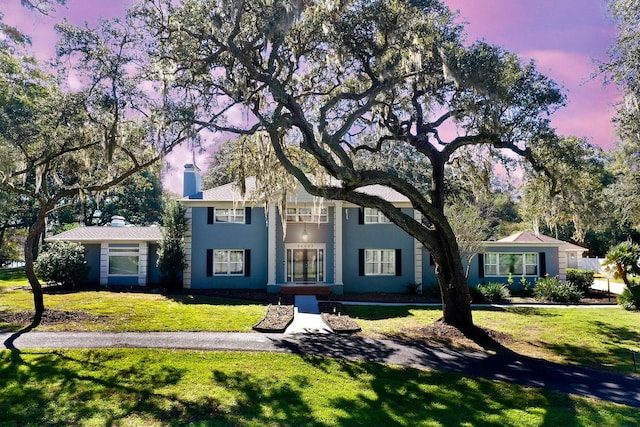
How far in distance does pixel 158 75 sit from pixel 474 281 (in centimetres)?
1663

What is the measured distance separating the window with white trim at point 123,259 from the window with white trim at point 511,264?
56.8 ft

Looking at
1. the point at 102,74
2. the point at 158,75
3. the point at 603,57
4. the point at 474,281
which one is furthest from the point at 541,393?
the point at 474,281

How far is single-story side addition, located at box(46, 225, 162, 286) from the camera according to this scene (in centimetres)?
2033

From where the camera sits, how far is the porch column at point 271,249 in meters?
18.9

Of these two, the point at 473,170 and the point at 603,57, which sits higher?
the point at 603,57

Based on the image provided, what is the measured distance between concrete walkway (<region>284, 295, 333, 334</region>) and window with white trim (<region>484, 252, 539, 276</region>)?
943cm

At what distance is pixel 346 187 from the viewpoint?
10562 millimetres

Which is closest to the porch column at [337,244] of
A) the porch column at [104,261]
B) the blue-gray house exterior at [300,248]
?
the blue-gray house exterior at [300,248]

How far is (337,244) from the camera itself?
1917 centimetres

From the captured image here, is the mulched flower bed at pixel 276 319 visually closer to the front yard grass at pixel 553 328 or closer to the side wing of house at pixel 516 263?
the front yard grass at pixel 553 328

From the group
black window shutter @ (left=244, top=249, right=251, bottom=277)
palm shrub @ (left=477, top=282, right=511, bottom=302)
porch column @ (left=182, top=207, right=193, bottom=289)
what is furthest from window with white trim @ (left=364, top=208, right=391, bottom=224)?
porch column @ (left=182, top=207, right=193, bottom=289)

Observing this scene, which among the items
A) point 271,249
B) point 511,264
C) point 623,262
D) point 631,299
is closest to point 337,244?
point 271,249

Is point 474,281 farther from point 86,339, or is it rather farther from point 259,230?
point 86,339

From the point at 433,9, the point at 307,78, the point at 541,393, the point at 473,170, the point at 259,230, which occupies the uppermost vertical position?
the point at 433,9
